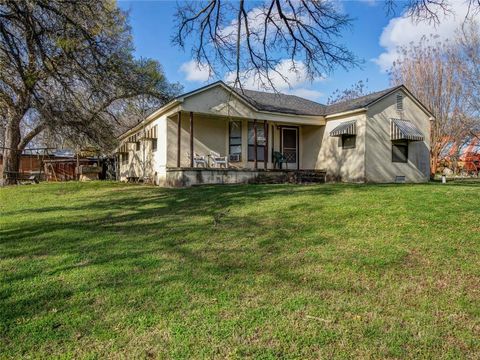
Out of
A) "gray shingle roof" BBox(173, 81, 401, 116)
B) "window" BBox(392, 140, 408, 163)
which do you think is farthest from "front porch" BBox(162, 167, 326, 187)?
"window" BBox(392, 140, 408, 163)

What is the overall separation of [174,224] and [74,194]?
7.15 meters

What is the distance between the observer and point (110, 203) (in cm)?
977

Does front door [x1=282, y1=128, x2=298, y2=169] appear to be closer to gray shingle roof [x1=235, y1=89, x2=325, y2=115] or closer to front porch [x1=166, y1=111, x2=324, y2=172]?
front porch [x1=166, y1=111, x2=324, y2=172]

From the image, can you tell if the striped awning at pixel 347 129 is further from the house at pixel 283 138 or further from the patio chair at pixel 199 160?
the patio chair at pixel 199 160

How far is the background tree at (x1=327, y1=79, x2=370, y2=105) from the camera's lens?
29.6 metres

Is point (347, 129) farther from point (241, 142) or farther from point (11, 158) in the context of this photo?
point (11, 158)

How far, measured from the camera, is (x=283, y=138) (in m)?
17.5

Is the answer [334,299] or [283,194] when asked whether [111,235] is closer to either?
[334,299]

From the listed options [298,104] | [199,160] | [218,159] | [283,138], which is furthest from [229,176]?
[298,104]

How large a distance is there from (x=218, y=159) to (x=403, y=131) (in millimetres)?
Result: 7896

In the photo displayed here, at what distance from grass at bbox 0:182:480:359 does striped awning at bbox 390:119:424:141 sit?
8.78 meters

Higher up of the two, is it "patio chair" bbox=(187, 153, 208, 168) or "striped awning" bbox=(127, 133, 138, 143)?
"striped awning" bbox=(127, 133, 138, 143)

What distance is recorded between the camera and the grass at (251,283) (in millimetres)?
2924

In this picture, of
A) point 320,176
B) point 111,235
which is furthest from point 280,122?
point 111,235
